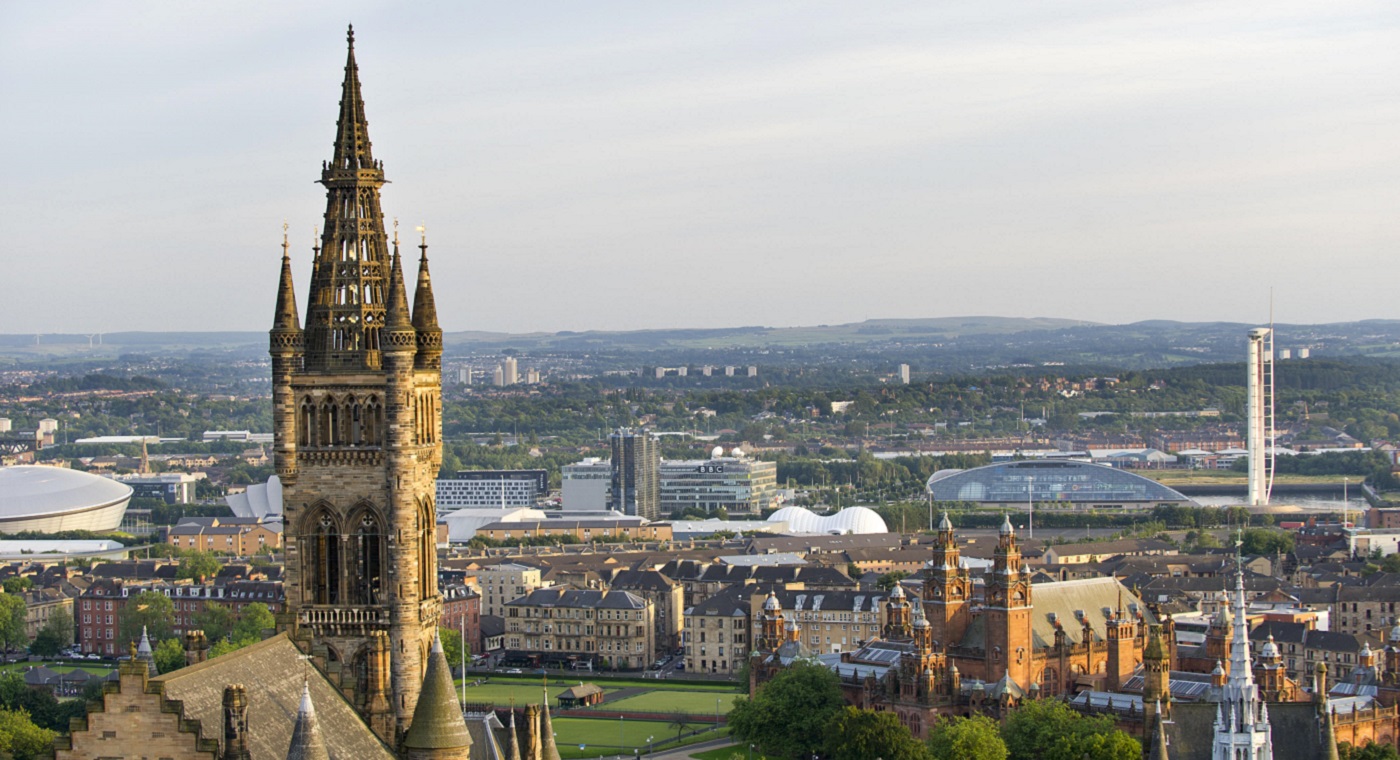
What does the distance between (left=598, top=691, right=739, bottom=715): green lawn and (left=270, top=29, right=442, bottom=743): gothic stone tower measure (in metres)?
79.1

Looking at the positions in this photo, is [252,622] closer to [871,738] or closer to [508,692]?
[508,692]

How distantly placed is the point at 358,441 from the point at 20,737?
1823 inches

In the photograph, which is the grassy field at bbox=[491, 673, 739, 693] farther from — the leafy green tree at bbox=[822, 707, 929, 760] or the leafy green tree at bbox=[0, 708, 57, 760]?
the leafy green tree at bbox=[0, 708, 57, 760]

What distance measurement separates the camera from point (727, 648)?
168 m

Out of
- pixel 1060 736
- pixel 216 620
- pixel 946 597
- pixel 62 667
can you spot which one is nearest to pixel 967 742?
pixel 1060 736

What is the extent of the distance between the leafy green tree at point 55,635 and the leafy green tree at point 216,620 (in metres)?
12.4

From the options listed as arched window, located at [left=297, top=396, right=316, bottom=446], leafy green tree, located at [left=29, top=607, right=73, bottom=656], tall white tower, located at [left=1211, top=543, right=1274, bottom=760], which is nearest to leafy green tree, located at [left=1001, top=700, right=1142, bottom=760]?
tall white tower, located at [left=1211, top=543, right=1274, bottom=760]

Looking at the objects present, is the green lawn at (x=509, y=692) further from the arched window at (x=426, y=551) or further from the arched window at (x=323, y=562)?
the arched window at (x=323, y=562)

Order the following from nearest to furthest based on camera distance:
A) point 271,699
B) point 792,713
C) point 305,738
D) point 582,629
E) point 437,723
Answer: point 305,738 → point 271,699 → point 437,723 → point 792,713 → point 582,629

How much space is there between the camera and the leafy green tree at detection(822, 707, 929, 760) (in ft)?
359

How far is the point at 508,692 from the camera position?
5965 inches

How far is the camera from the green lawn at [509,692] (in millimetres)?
145625

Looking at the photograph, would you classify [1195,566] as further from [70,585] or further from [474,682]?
[70,585]

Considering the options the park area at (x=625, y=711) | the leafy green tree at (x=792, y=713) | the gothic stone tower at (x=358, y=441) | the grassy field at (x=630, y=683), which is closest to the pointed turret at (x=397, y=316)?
the gothic stone tower at (x=358, y=441)
